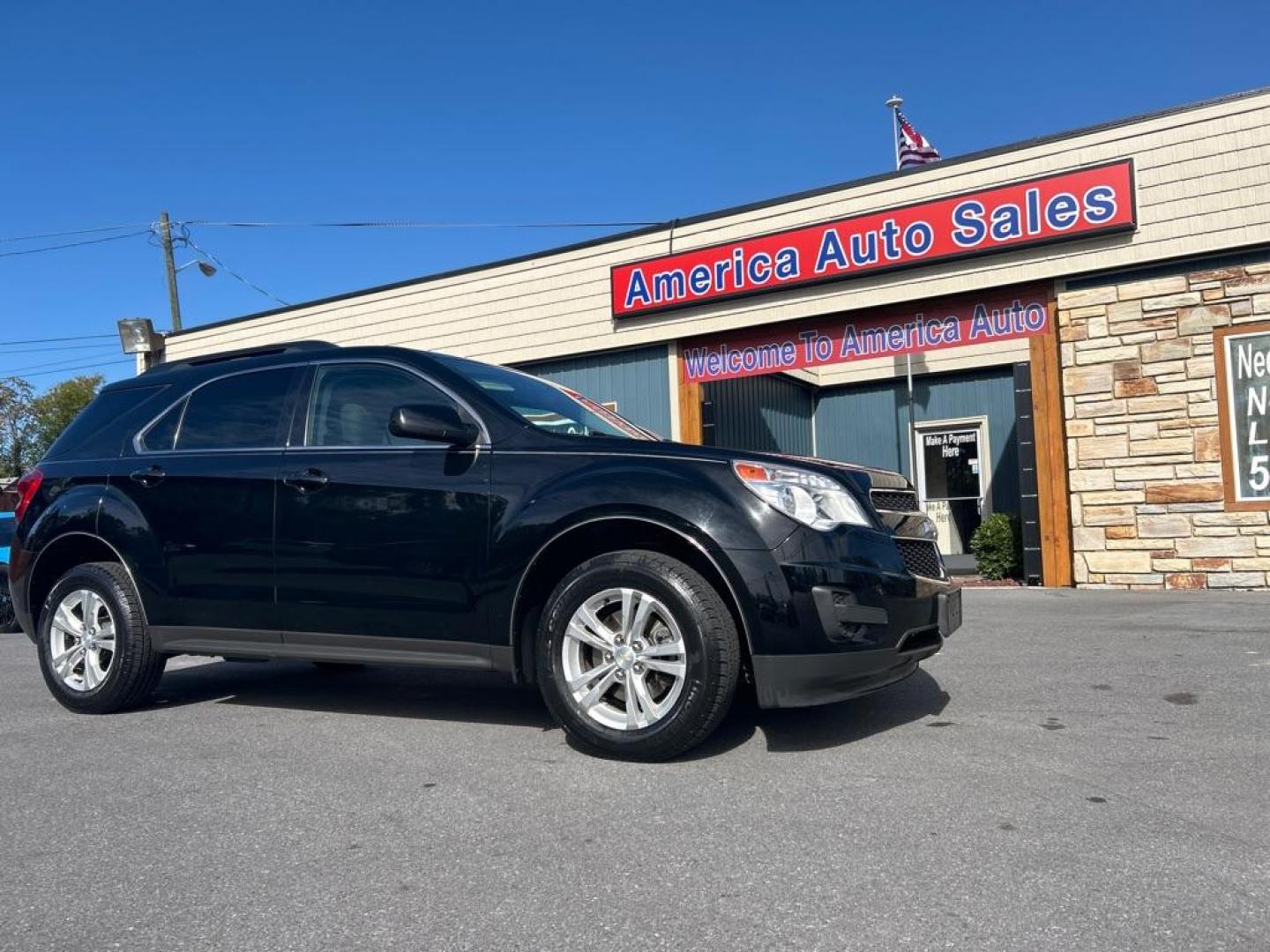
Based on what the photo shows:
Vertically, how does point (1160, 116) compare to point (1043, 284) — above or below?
above

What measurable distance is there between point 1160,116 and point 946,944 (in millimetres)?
10339


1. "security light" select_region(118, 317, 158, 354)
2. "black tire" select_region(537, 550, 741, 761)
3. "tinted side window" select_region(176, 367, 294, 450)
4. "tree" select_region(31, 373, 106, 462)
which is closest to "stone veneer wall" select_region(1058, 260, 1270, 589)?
"black tire" select_region(537, 550, 741, 761)

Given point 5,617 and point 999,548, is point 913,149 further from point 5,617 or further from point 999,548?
point 5,617

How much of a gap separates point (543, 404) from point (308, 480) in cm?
118

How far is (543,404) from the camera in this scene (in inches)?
207

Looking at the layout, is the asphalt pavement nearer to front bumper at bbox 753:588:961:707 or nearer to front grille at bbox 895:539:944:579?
front bumper at bbox 753:588:961:707

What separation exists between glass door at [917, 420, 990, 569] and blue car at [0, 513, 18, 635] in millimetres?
12024

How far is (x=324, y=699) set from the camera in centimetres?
596

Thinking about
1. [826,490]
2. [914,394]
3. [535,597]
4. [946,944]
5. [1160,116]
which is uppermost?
[1160,116]

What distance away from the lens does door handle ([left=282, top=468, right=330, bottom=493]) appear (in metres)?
5.03

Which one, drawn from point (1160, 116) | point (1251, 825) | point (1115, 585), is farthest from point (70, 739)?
point (1160, 116)

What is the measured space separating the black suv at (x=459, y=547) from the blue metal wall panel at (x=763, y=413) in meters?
9.03

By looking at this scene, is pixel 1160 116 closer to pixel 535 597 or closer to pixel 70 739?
pixel 535 597

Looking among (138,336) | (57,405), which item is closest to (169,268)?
(138,336)
